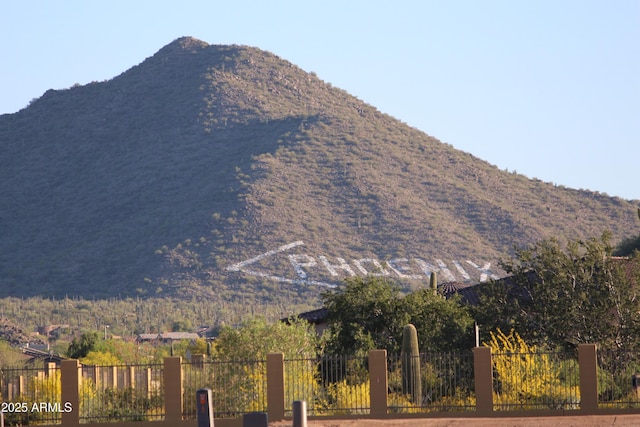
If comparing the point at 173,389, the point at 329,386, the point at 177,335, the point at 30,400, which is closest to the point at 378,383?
the point at 329,386

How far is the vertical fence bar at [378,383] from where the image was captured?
2962 centimetres

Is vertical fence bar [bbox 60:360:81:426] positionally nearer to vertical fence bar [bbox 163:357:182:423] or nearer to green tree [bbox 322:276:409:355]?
vertical fence bar [bbox 163:357:182:423]

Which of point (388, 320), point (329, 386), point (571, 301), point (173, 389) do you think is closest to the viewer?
point (173, 389)

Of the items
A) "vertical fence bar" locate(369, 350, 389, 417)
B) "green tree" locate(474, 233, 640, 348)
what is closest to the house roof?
"green tree" locate(474, 233, 640, 348)

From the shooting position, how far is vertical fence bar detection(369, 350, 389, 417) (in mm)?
29625

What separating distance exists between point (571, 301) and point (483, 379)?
323 inches

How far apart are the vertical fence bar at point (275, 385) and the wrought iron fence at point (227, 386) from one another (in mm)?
539

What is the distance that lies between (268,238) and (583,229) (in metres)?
32.6

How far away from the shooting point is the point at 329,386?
30.8 m

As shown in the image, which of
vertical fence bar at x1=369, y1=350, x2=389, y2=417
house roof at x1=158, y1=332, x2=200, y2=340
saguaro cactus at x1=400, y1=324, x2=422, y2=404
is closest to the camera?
vertical fence bar at x1=369, y1=350, x2=389, y2=417

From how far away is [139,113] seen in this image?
16312cm

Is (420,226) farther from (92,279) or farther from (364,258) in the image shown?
(92,279)

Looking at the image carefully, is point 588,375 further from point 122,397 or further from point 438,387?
point 122,397

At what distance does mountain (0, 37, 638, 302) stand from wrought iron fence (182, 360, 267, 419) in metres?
66.1
